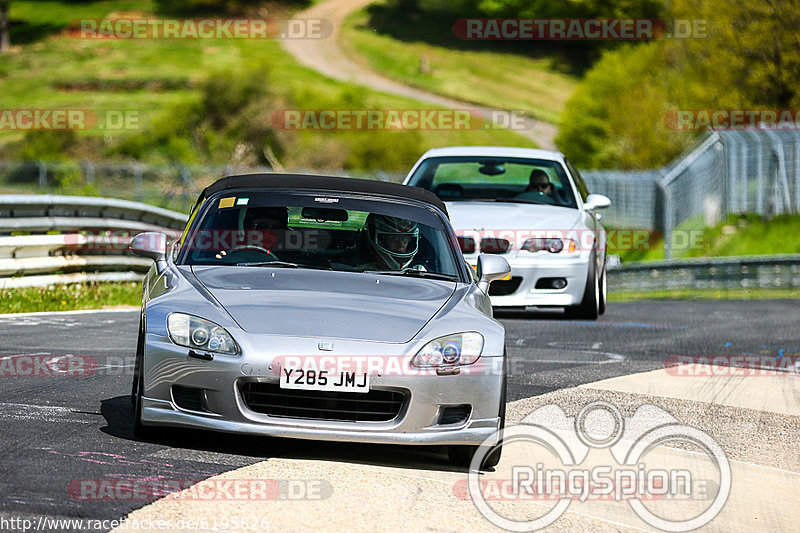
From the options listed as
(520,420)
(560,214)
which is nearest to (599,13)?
(560,214)

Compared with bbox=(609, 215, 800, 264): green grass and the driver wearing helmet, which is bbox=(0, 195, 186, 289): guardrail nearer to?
the driver wearing helmet

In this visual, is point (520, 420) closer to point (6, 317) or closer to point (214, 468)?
point (214, 468)

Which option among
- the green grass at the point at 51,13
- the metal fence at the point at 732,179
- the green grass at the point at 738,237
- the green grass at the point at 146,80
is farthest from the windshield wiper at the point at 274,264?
the green grass at the point at 51,13

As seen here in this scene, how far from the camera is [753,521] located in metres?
5.68

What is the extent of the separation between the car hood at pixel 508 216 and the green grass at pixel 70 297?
4324 millimetres

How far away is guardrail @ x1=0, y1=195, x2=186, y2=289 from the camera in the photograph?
13.6m

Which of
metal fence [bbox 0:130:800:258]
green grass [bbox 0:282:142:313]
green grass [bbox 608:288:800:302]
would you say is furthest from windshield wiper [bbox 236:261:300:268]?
metal fence [bbox 0:130:800:258]

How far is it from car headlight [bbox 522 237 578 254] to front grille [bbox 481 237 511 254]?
0.67ft

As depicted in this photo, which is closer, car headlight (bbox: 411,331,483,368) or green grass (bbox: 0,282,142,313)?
car headlight (bbox: 411,331,483,368)

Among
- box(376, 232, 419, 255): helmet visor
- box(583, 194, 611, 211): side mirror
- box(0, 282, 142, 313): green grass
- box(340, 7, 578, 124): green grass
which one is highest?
box(340, 7, 578, 124): green grass

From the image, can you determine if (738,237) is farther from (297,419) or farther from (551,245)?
(297,419)

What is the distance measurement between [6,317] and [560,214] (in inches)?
219

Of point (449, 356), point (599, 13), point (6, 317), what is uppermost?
point (599, 13)

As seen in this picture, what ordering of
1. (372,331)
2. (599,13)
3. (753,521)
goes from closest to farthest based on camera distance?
(753,521) < (372,331) < (599,13)
